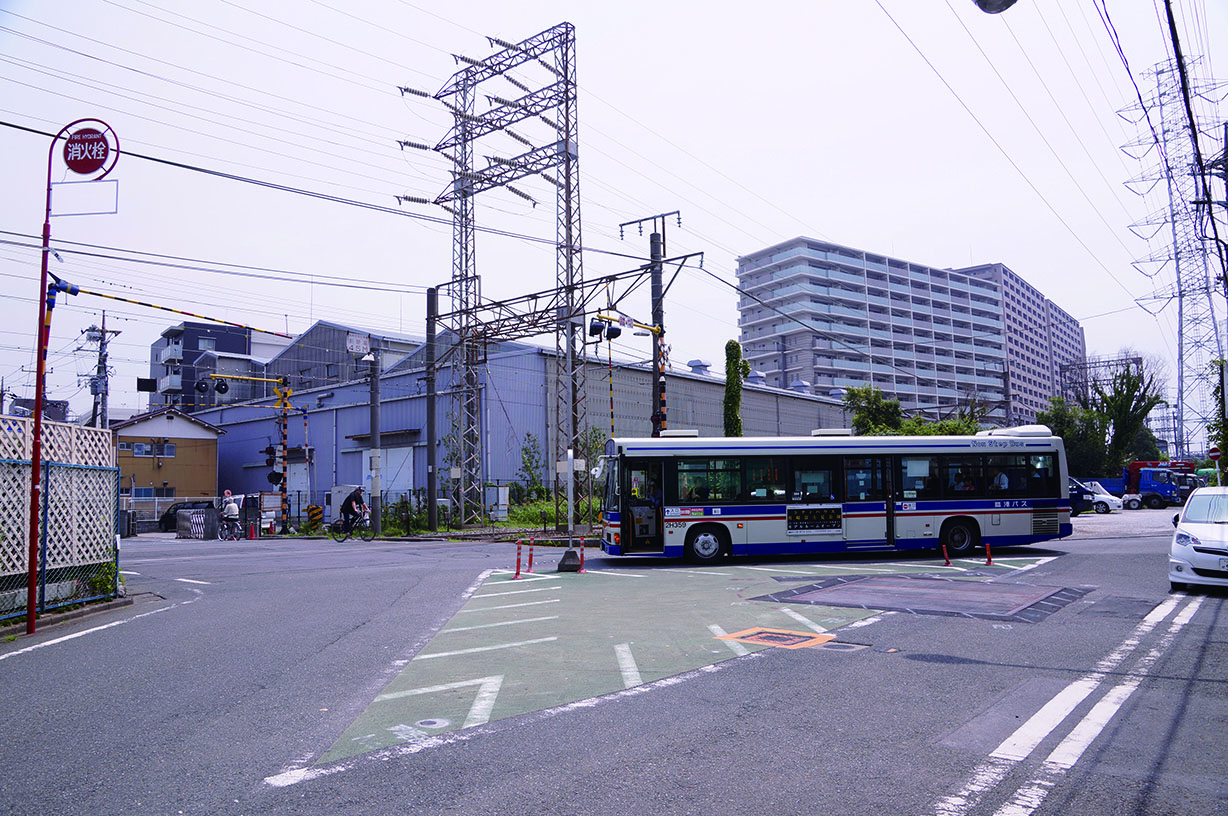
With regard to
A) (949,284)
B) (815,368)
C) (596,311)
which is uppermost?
(949,284)

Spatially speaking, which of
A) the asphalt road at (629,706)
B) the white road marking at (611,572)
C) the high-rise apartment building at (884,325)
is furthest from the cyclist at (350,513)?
the high-rise apartment building at (884,325)

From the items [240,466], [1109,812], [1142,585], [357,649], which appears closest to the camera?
[1109,812]

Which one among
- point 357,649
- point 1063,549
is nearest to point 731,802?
point 357,649

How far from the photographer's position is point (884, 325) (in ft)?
340

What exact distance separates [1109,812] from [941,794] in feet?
2.59

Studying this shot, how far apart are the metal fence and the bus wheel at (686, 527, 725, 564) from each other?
11197 mm

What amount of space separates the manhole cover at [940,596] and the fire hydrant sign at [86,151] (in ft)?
36.3

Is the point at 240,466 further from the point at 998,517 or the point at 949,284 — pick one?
the point at 949,284

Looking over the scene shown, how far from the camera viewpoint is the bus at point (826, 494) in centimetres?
1880

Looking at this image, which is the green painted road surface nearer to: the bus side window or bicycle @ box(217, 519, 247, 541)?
the bus side window

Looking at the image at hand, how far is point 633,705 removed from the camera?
636 centimetres

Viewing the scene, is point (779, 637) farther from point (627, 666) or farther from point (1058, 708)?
point (1058, 708)

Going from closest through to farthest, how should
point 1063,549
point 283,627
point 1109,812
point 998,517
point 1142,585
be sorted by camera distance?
point 1109,812, point 283,627, point 1142,585, point 998,517, point 1063,549

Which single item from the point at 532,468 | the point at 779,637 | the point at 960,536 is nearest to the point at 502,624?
the point at 779,637
